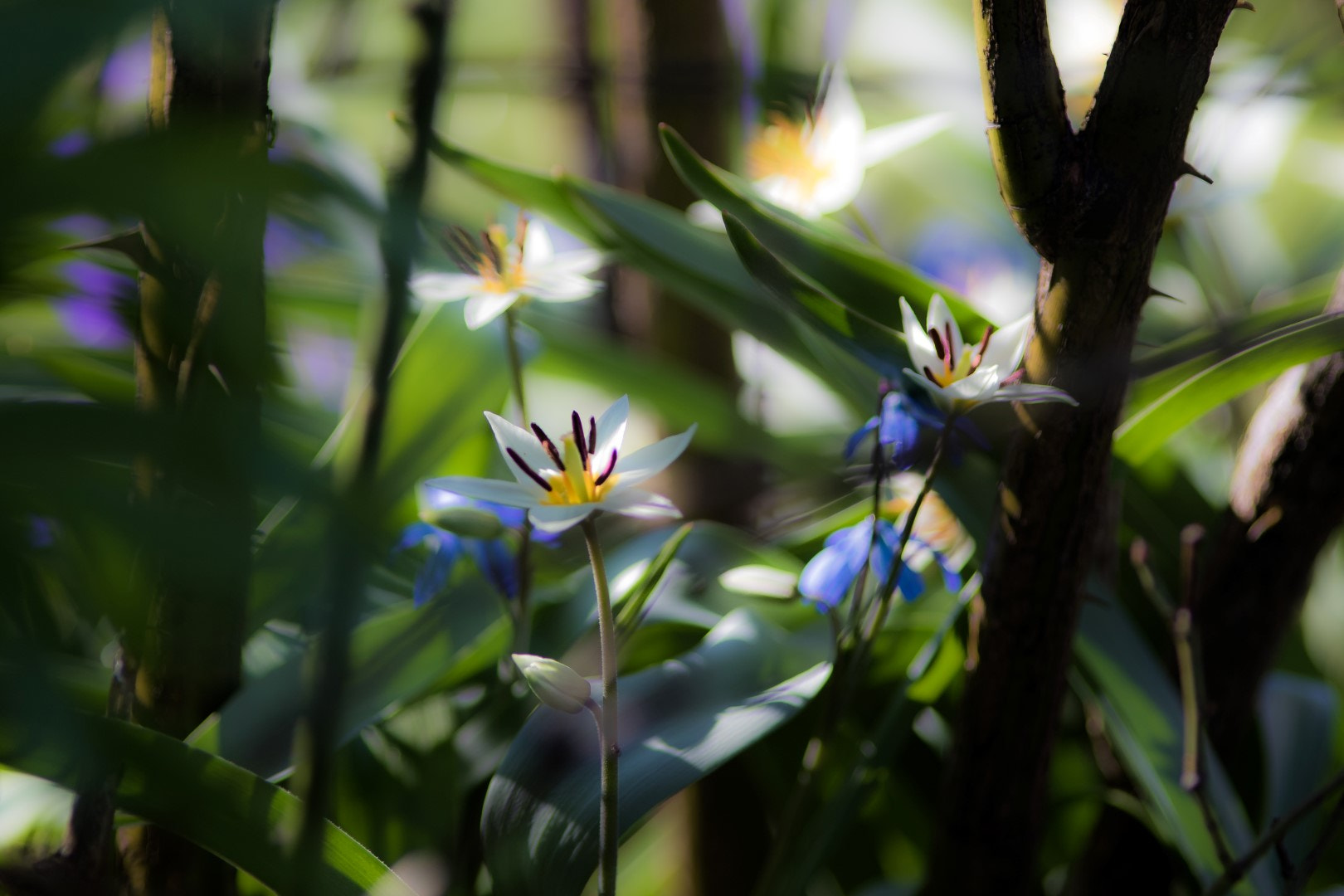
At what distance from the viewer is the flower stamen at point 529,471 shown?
0.28 m

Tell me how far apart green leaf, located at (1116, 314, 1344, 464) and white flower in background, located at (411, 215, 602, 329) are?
213 millimetres

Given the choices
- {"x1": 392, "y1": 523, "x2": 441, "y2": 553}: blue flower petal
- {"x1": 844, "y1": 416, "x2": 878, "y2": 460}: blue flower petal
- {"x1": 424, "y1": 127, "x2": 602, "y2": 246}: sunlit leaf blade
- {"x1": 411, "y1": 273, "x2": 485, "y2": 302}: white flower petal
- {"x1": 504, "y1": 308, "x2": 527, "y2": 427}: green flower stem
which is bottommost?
{"x1": 844, "y1": 416, "x2": 878, "y2": 460}: blue flower petal

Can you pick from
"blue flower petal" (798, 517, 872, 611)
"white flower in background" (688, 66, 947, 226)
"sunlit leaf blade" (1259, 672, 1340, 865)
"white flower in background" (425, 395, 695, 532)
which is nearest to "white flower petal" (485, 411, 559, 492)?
"white flower in background" (425, 395, 695, 532)


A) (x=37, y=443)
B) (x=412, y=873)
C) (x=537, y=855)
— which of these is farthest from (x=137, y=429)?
(x=412, y=873)

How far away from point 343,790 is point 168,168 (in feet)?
1.15

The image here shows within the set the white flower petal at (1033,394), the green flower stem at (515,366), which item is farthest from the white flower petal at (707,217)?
the white flower petal at (1033,394)

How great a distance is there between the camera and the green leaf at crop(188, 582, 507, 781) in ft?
1.05

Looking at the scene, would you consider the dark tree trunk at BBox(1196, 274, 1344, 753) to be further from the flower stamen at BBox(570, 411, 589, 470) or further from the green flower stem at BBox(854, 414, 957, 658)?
the flower stamen at BBox(570, 411, 589, 470)

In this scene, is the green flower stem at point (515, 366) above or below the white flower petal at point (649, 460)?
above

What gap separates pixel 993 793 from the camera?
34cm

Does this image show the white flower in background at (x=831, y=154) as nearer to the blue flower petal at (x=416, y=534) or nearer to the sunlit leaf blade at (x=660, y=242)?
the sunlit leaf blade at (x=660, y=242)

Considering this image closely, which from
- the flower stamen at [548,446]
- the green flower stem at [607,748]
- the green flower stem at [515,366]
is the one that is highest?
the green flower stem at [515,366]

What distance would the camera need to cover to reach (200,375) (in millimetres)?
205

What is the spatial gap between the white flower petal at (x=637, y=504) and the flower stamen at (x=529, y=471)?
0.02 meters
